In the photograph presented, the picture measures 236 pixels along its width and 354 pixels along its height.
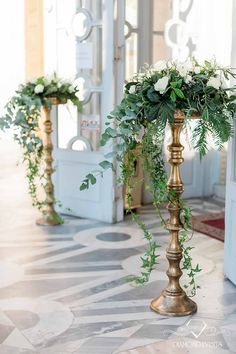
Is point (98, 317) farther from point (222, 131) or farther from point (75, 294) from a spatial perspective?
point (222, 131)

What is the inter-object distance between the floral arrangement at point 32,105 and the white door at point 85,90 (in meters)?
0.30

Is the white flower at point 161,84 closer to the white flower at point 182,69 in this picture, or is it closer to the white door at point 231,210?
the white flower at point 182,69

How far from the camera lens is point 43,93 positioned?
4.80 metres

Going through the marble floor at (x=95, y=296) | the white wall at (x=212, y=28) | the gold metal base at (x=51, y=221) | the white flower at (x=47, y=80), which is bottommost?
the marble floor at (x=95, y=296)

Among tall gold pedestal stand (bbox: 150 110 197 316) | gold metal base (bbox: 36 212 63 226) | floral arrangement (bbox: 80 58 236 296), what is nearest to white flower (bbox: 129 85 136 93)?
floral arrangement (bbox: 80 58 236 296)

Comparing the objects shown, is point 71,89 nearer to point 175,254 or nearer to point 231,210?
point 231,210

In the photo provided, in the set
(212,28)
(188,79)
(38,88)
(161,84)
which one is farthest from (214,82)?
(212,28)

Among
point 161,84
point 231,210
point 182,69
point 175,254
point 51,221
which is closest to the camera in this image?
point 161,84

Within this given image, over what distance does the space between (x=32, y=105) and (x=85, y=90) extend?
60 cm

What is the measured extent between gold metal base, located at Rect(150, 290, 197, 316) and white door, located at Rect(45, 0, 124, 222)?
6.63 feet

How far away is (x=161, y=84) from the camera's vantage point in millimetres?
2750

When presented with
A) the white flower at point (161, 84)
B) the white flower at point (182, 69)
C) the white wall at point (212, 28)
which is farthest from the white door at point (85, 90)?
the white flower at point (161, 84)

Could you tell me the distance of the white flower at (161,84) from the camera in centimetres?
274

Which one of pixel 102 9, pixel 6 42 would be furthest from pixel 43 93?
pixel 6 42
